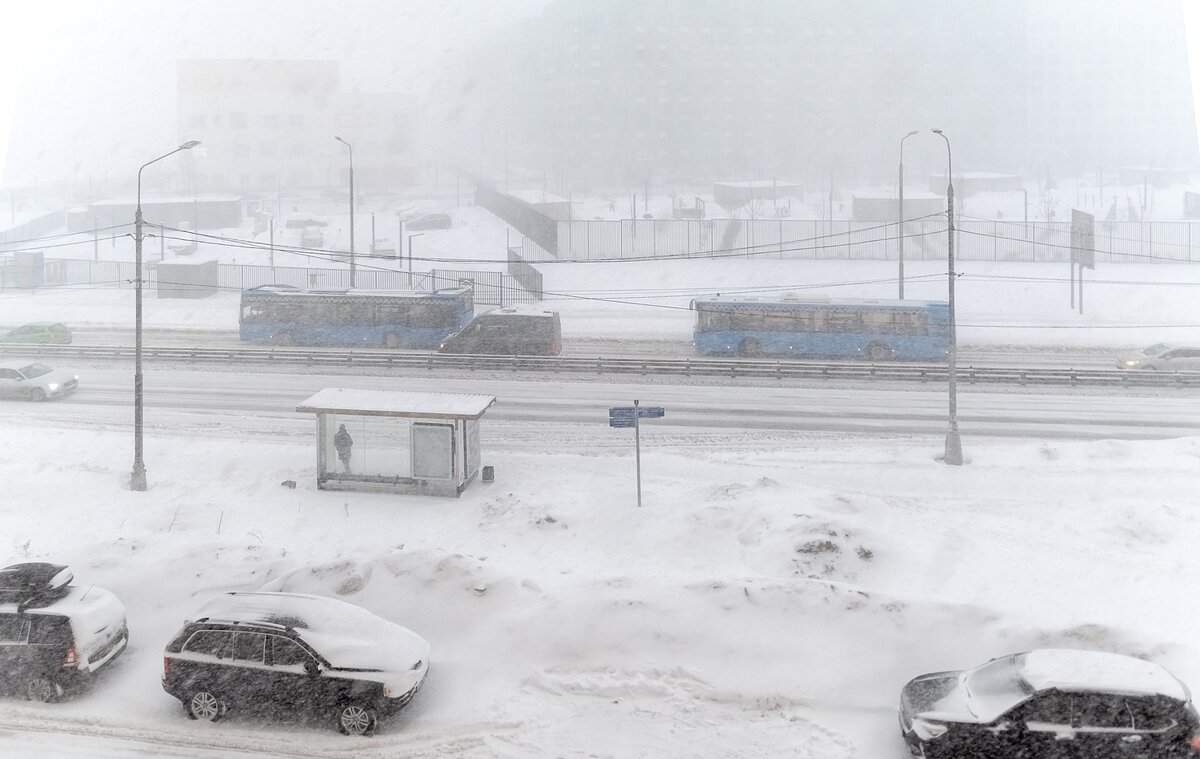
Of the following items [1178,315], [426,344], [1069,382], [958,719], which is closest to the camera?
[958,719]

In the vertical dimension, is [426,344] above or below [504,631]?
above

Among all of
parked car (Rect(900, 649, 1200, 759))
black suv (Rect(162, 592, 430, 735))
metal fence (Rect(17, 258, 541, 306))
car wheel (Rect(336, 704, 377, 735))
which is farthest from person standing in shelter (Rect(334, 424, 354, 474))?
metal fence (Rect(17, 258, 541, 306))

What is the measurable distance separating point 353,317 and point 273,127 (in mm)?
67665

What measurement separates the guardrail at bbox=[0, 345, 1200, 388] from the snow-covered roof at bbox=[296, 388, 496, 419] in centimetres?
1060

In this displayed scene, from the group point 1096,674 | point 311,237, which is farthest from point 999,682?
point 311,237

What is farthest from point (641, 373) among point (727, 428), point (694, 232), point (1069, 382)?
point (694, 232)

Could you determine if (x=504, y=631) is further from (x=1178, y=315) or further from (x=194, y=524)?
(x=1178, y=315)

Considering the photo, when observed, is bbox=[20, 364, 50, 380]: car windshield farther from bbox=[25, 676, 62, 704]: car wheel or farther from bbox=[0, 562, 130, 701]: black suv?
bbox=[25, 676, 62, 704]: car wheel

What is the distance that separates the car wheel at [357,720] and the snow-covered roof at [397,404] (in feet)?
25.5

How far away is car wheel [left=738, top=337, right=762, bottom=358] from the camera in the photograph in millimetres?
33156

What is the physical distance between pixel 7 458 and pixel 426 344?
619 inches

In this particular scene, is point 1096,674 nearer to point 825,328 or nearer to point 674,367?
point 674,367

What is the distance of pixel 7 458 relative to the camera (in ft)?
69.1

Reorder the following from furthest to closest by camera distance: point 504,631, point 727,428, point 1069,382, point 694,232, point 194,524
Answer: point 694,232 → point 1069,382 → point 727,428 → point 194,524 → point 504,631
